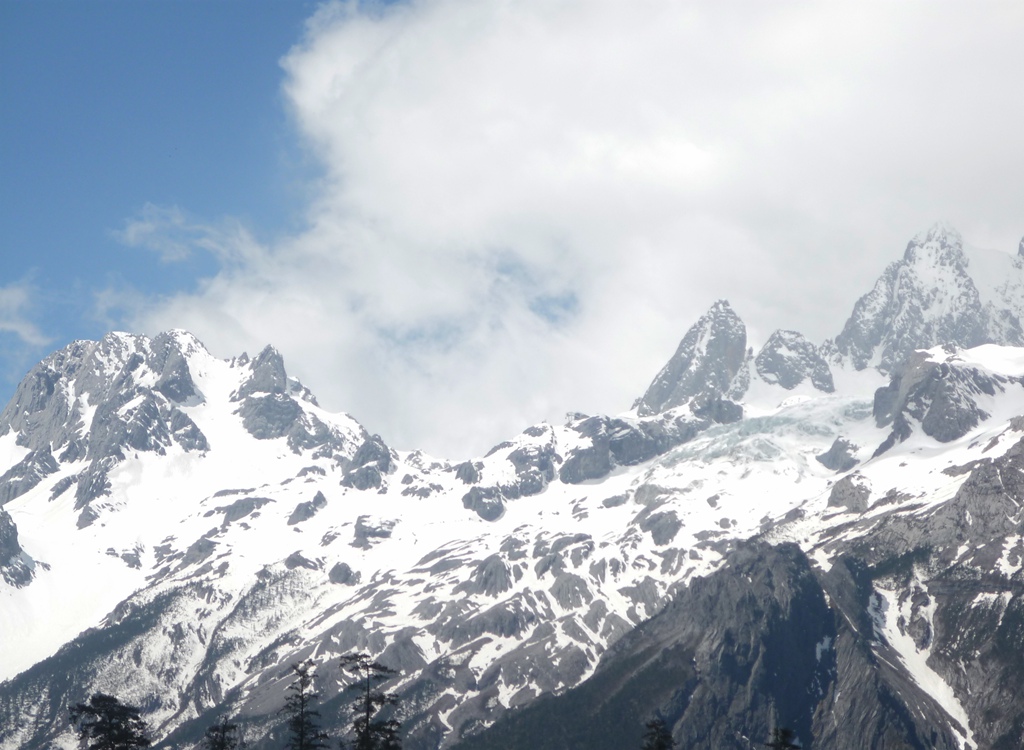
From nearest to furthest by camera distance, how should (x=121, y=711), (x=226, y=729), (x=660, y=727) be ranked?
(x=121, y=711) → (x=226, y=729) → (x=660, y=727)

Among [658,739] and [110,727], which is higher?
[110,727]

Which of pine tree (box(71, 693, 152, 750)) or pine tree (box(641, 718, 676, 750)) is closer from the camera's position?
pine tree (box(71, 693, 152, 750))

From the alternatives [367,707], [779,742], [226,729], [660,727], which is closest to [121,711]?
[226,729]

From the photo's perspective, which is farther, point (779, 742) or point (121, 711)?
point (779, 742)

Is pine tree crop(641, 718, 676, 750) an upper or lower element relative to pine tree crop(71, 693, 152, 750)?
lower

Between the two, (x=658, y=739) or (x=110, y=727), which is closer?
(x=110, y=727)

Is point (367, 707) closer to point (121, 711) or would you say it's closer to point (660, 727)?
point (121, 711)

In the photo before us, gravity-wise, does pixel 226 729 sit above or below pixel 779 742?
above

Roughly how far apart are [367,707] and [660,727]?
30.0 meters

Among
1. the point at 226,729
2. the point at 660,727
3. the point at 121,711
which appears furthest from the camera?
the point at 660,727

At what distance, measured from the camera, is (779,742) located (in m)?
113

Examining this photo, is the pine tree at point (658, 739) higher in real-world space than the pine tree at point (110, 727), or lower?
lower

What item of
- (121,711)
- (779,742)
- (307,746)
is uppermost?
(121,711)

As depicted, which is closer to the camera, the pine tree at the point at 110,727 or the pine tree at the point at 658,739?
the pine tree at the point at 110,727
